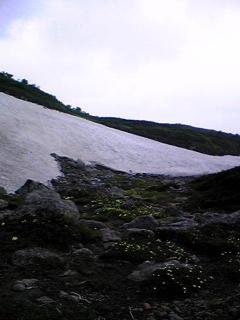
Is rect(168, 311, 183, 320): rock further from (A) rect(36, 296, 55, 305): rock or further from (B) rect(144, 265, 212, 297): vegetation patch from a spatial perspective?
(A) rect(36, 296, 55, 305): rock

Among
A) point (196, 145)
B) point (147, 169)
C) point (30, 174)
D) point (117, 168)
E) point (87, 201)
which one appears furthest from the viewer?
point (196, 145)

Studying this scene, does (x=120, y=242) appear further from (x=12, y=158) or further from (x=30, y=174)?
(x=12, y=158)

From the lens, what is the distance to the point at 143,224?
696 inches

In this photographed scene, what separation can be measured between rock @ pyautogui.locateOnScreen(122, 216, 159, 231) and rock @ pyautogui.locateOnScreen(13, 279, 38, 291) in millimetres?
6883

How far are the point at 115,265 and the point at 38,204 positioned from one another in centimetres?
411

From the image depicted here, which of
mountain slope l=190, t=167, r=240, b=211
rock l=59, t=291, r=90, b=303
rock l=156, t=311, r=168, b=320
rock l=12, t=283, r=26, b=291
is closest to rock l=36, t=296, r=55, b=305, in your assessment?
rock l=59, t=291, r=90, b=303

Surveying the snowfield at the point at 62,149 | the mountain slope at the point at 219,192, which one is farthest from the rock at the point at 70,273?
the snowfield at the point at 62,149

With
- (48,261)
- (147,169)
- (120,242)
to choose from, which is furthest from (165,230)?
(147,169)

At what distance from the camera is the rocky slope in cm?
993

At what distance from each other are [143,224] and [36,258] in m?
5.85

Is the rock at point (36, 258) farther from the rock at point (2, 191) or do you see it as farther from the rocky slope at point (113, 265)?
the rock at point (2, 191)

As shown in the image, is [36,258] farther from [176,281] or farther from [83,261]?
[176,281]

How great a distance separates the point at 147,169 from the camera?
152 feet

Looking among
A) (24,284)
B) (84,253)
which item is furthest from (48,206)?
(24,284)
